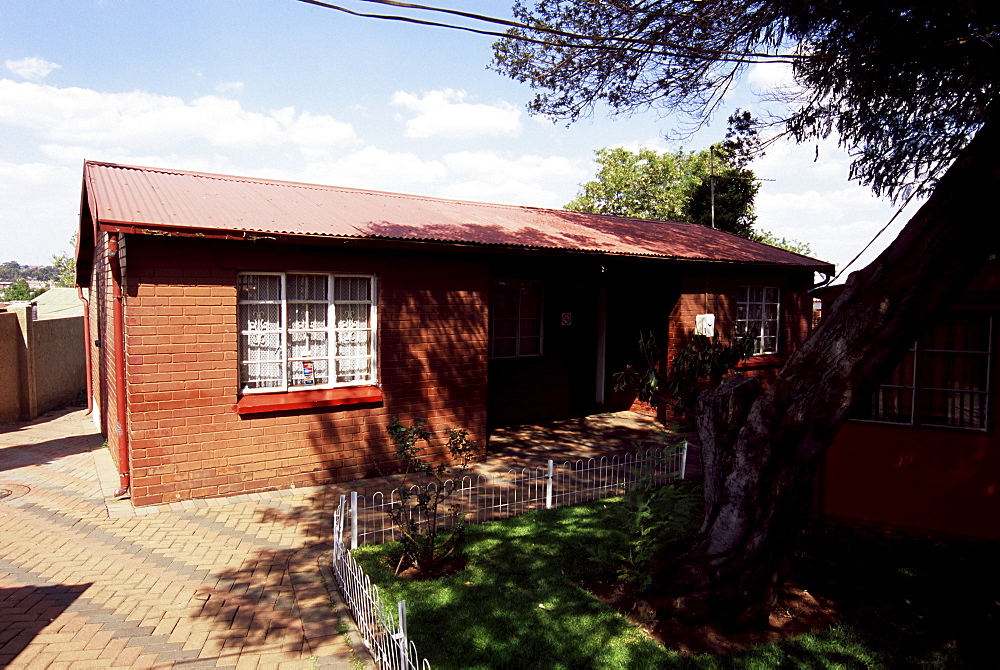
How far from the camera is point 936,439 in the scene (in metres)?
6.31

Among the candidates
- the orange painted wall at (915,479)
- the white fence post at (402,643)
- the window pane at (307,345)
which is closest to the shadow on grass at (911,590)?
the orange painted wall at (915,479)

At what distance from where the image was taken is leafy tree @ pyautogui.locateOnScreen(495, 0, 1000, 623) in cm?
430

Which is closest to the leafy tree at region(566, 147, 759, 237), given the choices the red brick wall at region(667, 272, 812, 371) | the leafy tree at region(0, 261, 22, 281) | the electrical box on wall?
the red brick wall at region(667, 272, 812, 371)

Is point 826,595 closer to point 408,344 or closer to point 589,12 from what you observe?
point 408,344

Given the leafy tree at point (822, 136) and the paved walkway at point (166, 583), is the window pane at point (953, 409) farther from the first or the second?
the paved walkway at point (166, 583)

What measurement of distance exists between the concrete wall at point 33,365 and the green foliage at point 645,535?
1342cm

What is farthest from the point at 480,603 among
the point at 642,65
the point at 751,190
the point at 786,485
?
the point at 751,190

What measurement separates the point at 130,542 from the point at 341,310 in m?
3.57

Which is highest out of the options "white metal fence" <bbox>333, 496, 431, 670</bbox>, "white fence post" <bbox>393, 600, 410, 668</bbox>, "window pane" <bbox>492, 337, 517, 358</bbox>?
"window pane" <bbox>492, 337, 517, 358</bbox>

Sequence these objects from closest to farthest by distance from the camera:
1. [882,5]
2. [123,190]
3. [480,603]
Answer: [480,603] → [882,5] → [123,190]

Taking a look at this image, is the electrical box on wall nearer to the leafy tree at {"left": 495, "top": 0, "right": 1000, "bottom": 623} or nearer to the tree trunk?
the leafy tree at {"left": 495, "top": 0, "right": 1000, "bottom": 623}

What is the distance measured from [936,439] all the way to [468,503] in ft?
16.5

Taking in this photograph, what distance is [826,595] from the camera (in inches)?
203

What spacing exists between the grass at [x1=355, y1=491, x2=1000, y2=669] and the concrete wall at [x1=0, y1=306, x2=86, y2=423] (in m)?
11.5
